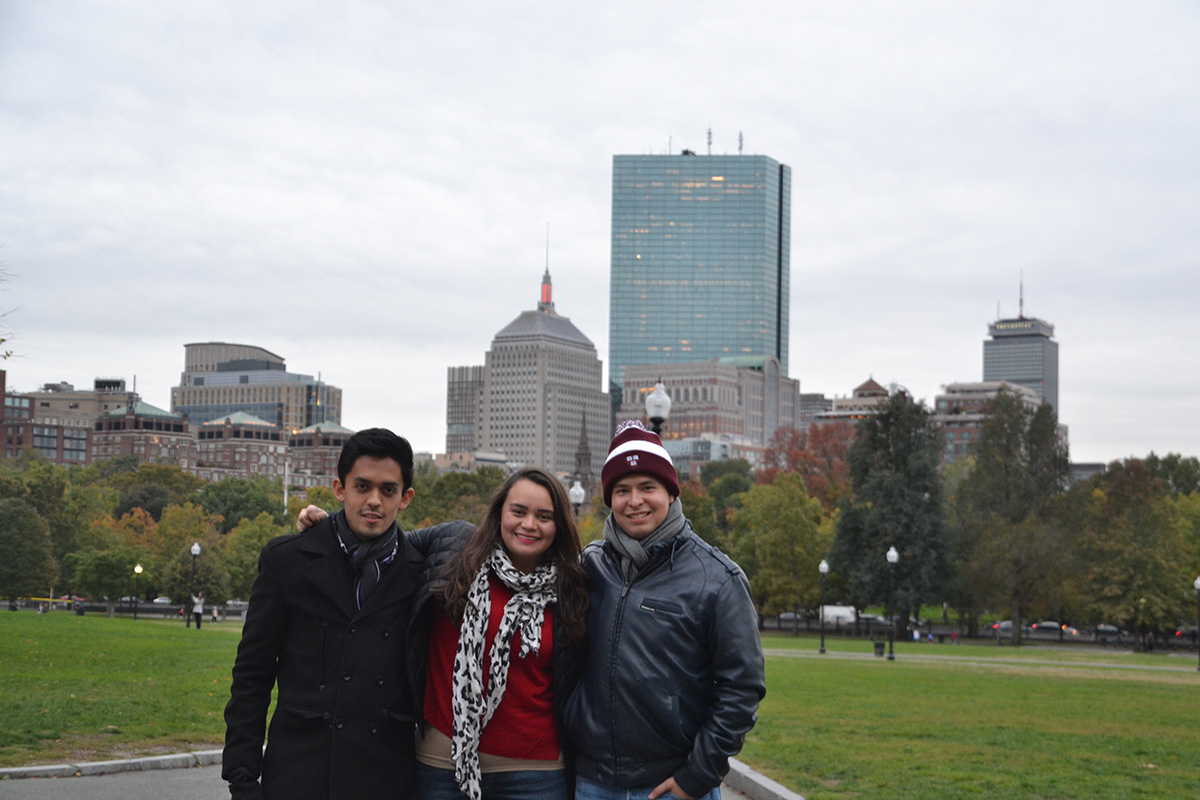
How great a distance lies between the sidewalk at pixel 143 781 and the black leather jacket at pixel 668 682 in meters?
5.48

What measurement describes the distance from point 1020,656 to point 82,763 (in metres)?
34.4

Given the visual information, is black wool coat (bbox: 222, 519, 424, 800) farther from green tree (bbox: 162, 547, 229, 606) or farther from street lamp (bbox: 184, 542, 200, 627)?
green tree (bbox: 162, 547, 229, 606)

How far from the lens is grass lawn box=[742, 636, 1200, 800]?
10859mm

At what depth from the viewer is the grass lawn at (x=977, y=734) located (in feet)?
35.6

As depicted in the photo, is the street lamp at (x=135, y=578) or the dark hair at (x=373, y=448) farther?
the street lamp at (x=135, y=578)

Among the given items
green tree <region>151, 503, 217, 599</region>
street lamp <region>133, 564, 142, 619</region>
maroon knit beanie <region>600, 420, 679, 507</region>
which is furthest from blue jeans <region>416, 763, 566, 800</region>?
green tree <region>151, 503, 217, 599</region>

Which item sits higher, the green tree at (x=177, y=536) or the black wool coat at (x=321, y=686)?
the black wool coat at (x=321, y=686)

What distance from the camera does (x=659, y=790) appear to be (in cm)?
477

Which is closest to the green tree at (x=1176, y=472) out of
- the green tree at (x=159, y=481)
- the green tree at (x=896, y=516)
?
the green tree at (x=896, y=516)

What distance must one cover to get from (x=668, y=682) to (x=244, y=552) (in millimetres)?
63298

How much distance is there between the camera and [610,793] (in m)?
4.83

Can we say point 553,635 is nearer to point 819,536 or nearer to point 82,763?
point 82,763

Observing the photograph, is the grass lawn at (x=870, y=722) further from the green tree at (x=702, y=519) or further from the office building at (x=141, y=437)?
the office building at (x=141, y=437)

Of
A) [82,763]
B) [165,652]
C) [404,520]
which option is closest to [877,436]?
[404,520]
